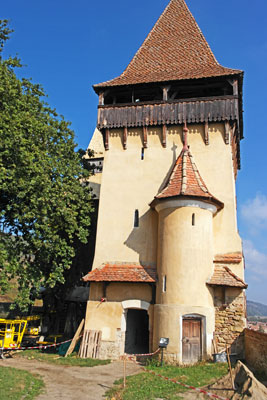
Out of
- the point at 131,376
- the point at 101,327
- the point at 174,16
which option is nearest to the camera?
the point at 131,376

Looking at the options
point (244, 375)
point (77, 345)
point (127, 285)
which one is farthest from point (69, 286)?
point (244, 375)

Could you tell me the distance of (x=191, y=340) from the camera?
13758 mm

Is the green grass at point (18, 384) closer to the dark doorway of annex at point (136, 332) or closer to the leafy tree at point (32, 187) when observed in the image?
the leafy tree at point (32, 187)

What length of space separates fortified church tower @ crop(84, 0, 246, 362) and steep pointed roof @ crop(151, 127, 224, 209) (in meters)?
0.06

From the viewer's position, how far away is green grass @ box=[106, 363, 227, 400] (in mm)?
9312

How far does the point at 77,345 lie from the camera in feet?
52.9

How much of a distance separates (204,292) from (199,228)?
278 cm

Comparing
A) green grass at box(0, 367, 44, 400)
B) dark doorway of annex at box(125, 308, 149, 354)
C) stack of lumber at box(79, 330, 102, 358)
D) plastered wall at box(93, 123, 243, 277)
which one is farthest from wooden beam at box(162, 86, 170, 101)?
green grass at box(0, 367, 44, 400)

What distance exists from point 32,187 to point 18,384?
7.86 m

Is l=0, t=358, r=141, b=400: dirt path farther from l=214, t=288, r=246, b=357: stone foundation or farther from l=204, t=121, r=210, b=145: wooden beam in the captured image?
l=204, t=121, r=210, b=145: wooden beam

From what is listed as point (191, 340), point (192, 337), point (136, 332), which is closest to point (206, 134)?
point (192, 337)

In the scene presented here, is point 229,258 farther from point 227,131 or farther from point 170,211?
point 227,131

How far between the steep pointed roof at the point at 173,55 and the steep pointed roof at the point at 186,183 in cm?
374

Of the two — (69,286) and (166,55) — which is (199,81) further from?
(69,286)
